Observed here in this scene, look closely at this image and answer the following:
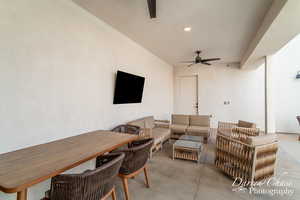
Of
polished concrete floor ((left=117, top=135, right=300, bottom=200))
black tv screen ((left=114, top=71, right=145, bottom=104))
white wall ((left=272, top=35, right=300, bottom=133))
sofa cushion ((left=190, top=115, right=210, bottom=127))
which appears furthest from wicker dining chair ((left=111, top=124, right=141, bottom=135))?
white wall ((left=272, top=35, right=300, bottom=133))

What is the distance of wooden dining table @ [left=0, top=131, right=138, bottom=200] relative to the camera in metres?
1.03

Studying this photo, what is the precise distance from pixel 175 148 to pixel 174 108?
160 inches

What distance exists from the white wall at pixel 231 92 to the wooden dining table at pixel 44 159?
5.49 metres

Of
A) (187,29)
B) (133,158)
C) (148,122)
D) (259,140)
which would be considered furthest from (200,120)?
(133,158)

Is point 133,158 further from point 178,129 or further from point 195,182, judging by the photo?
point 178,129

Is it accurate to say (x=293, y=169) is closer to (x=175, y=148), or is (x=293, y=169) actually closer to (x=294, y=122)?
(x=175, y=148)

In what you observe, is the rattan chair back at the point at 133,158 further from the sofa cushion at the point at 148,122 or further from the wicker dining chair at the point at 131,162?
the sofa cushion at the point at 148,122

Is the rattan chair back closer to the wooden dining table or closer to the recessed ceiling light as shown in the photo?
the wooden dining table

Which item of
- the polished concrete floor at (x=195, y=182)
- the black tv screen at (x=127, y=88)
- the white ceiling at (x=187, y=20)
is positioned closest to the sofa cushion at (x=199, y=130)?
the polished concrete floor at (x=195, y=182)

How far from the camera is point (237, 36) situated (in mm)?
3523

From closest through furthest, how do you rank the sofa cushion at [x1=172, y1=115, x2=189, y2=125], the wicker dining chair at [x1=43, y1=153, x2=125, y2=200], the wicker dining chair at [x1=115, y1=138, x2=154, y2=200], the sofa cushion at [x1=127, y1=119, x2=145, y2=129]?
the wicker dining chair at [x1=43, y1=153, x2=125, y2=200]
the wicker dining chair at [x1=115, y1=138, x2=154, y2=200]
the sofa cushion at [x1=127, y1=119, x2=145, y2=129]
the sofa cushion at [x1=172, y1=115, x2=189, y2=125]

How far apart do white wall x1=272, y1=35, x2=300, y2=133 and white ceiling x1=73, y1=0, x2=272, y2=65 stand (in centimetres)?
279

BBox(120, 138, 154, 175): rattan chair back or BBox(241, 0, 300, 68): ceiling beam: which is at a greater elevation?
BBox(241, 0, 300, 68): ceiling beam

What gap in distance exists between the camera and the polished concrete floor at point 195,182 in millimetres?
2041
